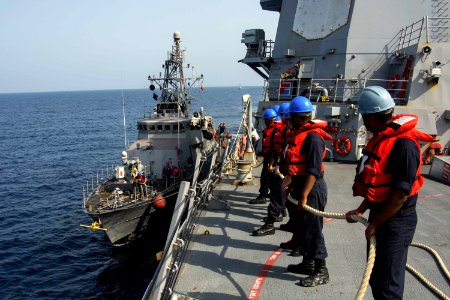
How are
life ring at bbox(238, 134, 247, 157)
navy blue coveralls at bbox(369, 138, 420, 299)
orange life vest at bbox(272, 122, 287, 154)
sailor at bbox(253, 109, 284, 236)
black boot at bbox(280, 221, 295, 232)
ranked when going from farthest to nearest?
life ring at bbox(238, 134, 247, 157) → orange life vest at bbox(272, 122, 287, 154) → sailor at bbox(253, 109, 284, 236) → black boot at bbox(280, 221, 295, 232) → navy blue coveralls at bbox(369, 138, 420, 299)

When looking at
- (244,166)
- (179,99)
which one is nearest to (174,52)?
(179,99)

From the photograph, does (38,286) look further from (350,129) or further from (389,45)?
(389,45)

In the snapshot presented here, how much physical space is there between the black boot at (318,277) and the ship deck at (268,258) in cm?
6

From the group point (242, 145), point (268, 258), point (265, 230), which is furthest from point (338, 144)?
point (268, 258)

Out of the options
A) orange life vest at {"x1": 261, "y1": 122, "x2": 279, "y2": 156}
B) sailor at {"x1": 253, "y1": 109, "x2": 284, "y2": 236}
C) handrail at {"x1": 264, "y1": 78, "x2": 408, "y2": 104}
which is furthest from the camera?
handrail at {"x1": 264, "y1": 78, "x2": 408, "y2": 104}

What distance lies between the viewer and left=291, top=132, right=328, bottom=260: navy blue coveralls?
3.61m

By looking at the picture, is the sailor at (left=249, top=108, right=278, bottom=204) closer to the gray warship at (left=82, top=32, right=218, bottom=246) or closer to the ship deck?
the ship deck

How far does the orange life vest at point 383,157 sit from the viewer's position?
2.43 meters

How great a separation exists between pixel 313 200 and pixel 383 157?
147 centimetres

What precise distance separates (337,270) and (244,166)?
4.15 meters

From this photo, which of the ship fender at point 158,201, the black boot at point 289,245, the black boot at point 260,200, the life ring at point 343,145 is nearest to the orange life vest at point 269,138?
the black boot at point 260,200

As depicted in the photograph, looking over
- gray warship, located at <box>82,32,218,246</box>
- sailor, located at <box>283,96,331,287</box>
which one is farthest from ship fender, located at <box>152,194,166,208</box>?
sailor, located at <box>283,96,331,287</box>

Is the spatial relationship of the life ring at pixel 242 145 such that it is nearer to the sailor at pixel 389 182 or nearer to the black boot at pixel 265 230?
the black boot at pixel 265 230

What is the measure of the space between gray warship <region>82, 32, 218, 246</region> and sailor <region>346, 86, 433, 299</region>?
7.90m
